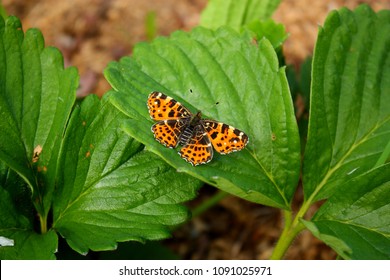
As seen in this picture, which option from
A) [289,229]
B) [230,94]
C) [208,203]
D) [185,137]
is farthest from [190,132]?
[208,203]

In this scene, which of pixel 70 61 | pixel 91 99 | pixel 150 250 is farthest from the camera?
pixel 70 61

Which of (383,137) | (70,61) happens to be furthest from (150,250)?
(70,61)

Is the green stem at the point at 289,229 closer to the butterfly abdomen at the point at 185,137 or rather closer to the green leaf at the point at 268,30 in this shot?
the butterfly abdomen at the point at 185,137

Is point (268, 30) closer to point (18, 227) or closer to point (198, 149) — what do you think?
point (198, 149)

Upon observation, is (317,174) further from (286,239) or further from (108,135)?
(108,135)

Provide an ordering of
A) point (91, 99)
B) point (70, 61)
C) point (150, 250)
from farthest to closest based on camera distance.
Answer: point (70, 61) → point (150, 250) → point (91, 99)

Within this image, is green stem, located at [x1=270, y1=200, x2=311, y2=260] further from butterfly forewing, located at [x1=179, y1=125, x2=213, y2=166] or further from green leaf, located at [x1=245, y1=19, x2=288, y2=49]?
green leaf, located at [x1=245, y1=19, x2=288, y2=49]
